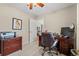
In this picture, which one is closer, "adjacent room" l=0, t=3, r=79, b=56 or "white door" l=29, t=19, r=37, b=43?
"adjacent room" l=0, t=3, r=79, b=56

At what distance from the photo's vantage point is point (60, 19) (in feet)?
6.11

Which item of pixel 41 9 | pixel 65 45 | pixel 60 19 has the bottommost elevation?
pixel 65 45

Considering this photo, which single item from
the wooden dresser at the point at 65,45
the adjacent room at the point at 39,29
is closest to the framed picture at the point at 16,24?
the adjacent room at the point at 39,29

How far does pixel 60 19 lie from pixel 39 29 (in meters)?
0.36

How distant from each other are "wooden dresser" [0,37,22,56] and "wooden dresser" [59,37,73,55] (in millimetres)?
647

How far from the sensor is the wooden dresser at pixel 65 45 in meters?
1.84

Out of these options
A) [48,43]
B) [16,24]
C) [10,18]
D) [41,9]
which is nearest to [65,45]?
[48,43]

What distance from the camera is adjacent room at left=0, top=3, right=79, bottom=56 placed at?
1785mm

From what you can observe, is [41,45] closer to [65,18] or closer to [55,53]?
[55,53]

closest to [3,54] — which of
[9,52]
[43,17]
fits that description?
[9,52]

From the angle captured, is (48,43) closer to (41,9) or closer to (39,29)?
(39,29)

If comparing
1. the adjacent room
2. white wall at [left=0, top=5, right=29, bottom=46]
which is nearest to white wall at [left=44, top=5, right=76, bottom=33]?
the adjacent room

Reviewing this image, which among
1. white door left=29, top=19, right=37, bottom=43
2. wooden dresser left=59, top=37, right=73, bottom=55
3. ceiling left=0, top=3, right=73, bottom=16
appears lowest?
wooden dresser left=59, top=37, right=73, bottom=55

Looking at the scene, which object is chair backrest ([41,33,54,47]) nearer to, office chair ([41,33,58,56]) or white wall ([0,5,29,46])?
office chair ([41,33,58,56])
